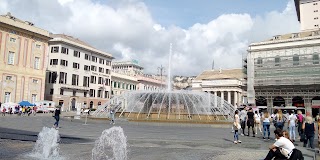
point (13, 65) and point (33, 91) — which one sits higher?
point (13, 65)

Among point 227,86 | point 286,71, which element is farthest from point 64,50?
point 227,86

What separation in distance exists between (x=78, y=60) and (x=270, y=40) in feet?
151

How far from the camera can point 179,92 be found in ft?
88.6

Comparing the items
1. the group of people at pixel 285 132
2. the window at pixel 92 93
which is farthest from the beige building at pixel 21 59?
the group of people at pixel 285 132

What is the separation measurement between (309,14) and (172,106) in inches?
2834

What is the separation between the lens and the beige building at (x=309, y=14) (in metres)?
80.8

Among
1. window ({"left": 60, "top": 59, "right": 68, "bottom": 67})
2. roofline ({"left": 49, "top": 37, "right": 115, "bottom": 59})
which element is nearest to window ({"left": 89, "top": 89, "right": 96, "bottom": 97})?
roofline ({"left": 49, "top": 37, "right": 115, "bottom": 59})

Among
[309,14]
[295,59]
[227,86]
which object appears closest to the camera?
[295,59]

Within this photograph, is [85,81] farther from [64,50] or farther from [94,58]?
[64,50]

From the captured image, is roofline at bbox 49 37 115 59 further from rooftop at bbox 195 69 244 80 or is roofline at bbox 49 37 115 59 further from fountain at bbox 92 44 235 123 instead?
rooftop at bbox 195 69 244 80

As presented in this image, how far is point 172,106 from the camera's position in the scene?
26641 mm

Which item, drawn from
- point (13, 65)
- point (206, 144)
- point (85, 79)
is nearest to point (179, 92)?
point (206, 144)

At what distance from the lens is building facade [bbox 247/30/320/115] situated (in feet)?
205

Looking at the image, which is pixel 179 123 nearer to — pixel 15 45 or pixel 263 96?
pixel 15 45
